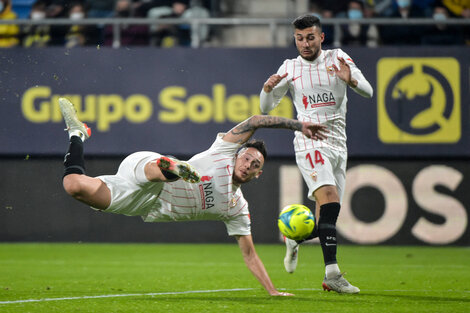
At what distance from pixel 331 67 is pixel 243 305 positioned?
2.46 m

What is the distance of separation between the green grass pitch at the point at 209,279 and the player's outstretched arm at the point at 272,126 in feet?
4.48

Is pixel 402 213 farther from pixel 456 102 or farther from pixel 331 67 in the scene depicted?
pixel 331 67

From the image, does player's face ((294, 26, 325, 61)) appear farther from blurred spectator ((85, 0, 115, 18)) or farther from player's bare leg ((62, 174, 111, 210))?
blurred spectator ((85, 0, 115, 18))

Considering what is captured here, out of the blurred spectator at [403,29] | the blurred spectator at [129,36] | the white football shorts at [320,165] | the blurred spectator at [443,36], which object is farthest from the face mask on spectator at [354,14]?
the white football shorts at [320,165]

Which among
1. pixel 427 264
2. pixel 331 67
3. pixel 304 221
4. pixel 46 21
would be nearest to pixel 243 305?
pixel 304 221

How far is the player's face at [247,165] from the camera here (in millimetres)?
Result: 6977

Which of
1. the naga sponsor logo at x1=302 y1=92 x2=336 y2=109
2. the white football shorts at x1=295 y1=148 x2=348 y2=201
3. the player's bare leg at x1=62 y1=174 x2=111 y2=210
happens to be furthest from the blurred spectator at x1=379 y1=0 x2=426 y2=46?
the player's bare leg at x1=62 y1=174 x2=111 y2=210

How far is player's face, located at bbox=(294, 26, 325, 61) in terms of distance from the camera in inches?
295

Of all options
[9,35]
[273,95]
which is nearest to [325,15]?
[9,35]

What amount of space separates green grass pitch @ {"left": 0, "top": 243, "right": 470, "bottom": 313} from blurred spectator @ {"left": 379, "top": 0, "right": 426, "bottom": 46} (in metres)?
3.62

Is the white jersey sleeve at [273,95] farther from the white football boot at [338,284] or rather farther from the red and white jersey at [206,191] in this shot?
the white football boot at [338,284]

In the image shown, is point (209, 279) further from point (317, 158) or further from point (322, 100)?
point (322, 100)

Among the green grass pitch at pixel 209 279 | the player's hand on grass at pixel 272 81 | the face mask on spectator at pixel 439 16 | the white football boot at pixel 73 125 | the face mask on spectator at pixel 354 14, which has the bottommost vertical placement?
the green grass pitch at pixel 209 279

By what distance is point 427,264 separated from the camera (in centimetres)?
1119
